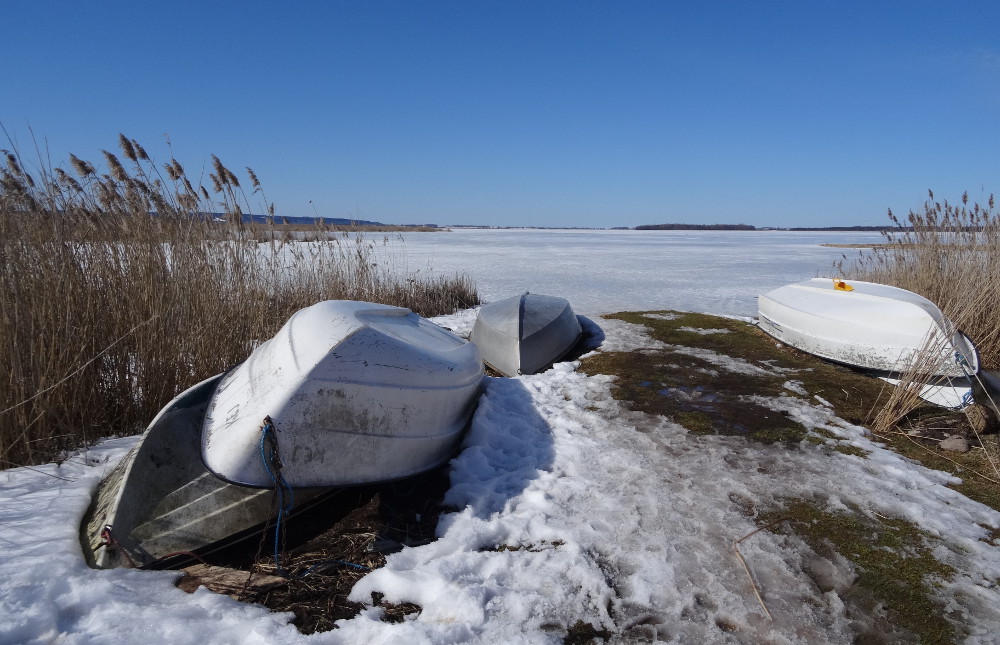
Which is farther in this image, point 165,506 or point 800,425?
point 800,425

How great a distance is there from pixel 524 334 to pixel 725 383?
1.58 m

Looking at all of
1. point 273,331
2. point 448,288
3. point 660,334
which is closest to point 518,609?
point 273,331

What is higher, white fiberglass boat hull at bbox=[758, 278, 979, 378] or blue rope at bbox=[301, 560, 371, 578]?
white fiberglass boat hull at bbox=[758, 278, 979, 378]

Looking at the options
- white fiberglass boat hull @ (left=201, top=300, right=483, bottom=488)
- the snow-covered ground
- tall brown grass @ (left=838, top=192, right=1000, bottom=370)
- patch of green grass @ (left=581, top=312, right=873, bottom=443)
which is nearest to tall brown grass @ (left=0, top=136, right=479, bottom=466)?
the snow-covered ground

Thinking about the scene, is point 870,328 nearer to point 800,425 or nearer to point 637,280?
point 800,425

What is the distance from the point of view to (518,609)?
64.0 inches

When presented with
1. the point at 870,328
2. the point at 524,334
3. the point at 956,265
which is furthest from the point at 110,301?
the point at 956,265

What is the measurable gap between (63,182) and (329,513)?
2.54 meters

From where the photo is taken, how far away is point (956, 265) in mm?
5277

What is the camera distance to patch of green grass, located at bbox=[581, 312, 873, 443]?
3.15 meters

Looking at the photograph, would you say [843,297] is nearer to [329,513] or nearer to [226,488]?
[329,513]

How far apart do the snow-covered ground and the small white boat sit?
4.44ft

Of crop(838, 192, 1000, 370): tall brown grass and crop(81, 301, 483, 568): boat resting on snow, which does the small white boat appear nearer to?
crop(81, 301, 483, 568): boat resting on snow

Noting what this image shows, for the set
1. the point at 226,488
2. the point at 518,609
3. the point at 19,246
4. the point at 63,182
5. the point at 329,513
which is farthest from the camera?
the point at 63,182
